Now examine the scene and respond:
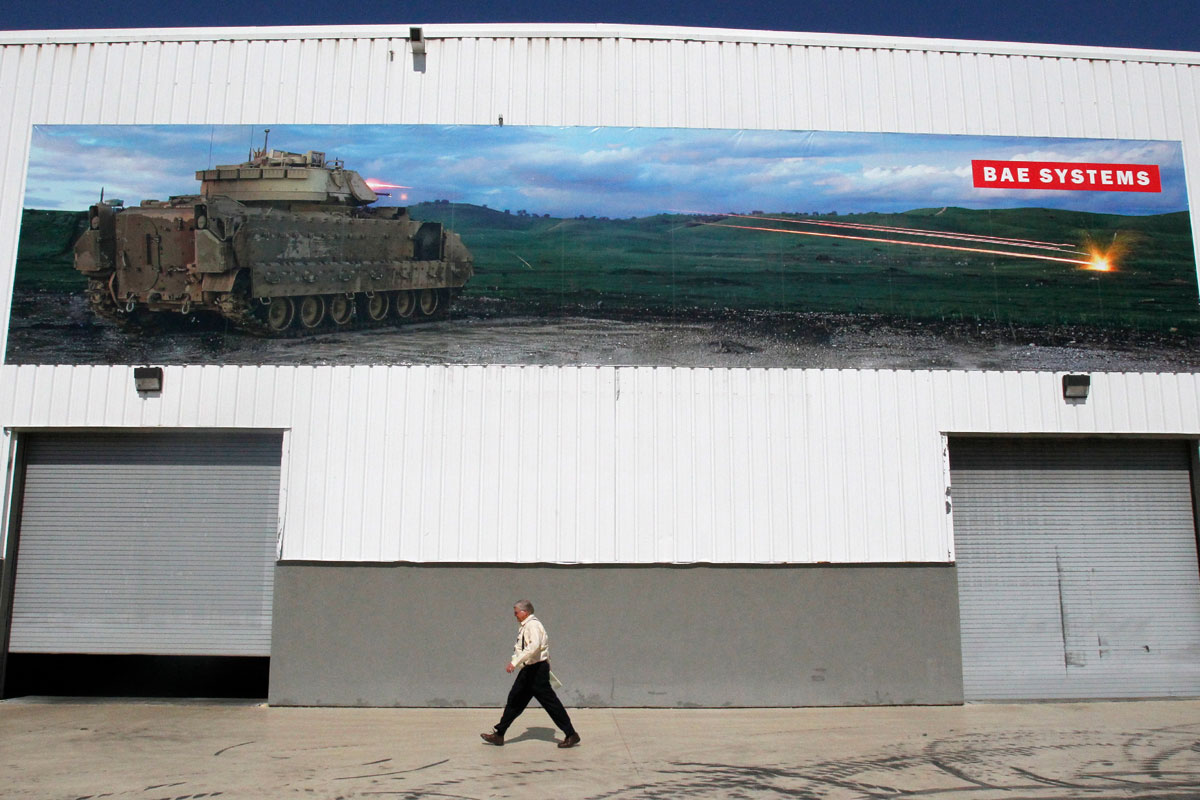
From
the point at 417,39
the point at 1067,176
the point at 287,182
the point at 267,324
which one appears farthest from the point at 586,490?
the point at 1067,176

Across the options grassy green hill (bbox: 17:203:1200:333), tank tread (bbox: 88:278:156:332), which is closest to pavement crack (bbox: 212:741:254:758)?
tank tread (bbox: 88:278:156:332)

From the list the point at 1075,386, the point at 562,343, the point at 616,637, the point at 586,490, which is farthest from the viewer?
the point at 1075,386

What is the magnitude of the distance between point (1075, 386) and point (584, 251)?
652cm

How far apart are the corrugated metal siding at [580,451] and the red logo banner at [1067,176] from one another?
2.97 metres

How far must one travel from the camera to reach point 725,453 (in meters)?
11.0

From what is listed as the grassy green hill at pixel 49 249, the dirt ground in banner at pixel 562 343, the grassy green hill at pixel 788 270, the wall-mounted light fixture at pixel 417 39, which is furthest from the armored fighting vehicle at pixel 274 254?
the wall-mounted light fixture at pixel 417 39

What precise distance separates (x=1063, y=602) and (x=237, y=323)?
1105 centimetres

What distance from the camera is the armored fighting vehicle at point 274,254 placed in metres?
11.2

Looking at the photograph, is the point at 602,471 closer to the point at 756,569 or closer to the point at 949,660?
the point at 756,569

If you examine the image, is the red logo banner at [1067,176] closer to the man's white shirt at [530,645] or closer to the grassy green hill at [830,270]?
the grassy green hill at [830,270]

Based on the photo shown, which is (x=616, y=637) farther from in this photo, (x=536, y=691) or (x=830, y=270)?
(x=830, y=270)

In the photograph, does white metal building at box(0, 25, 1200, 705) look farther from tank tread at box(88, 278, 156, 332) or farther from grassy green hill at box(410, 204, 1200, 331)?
grassy green hill at box(410, 204, 1200, 331)

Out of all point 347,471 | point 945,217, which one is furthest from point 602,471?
point 945,217

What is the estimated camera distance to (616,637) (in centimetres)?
1068
